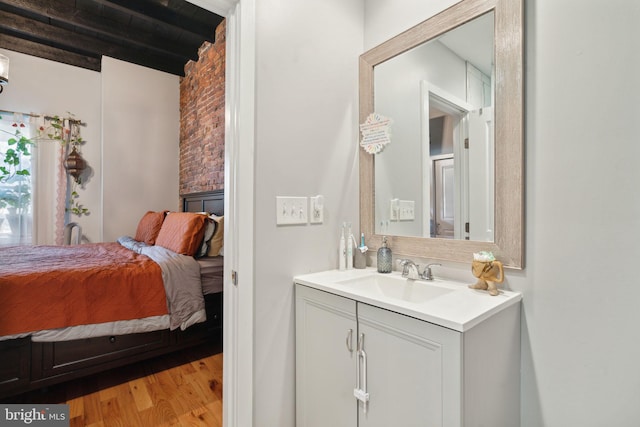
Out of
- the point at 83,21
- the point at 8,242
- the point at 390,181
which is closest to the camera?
the point at 390,181

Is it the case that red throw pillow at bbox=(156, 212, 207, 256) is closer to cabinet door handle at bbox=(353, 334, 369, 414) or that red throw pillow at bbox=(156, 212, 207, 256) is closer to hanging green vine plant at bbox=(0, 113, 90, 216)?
cabinet door handle at bbox=(353, 334, 369, 414)

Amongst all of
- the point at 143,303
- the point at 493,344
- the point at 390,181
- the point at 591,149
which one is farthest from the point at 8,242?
the point at 591,149

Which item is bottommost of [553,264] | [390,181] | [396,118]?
[553,264]

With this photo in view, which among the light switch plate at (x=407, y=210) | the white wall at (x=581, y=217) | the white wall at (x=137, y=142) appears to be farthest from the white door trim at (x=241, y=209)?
the white wall at (x=137, y=142)

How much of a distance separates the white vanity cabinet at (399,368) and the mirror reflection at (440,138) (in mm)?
471

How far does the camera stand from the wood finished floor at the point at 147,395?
65.6 inches

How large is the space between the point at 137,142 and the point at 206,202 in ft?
5.29

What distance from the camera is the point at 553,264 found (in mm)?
1025

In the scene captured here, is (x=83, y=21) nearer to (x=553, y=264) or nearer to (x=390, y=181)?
(x=390, y=181)

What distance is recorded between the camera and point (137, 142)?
13.3 ft

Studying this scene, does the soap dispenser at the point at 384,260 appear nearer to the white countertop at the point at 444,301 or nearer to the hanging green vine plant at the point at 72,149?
the white countertop at the point at 444,301

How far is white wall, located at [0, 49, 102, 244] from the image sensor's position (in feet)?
11.7

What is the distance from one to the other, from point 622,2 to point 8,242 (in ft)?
17.6

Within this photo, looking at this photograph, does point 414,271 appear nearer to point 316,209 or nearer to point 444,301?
point 444,301
